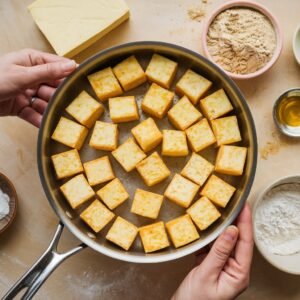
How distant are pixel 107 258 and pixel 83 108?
653 millimetres

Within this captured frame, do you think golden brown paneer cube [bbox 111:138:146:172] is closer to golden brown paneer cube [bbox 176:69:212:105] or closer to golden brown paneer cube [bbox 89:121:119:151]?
golden brown paneer cube [bbox 89:121:119:151]

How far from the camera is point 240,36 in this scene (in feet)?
5.84

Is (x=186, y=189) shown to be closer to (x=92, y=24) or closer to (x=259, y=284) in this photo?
(x=259, y=284)

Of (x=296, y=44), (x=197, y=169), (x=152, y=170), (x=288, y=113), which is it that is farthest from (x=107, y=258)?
(x=296, y=44)

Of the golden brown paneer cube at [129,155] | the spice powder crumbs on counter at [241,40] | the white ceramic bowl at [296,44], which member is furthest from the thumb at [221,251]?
the white ceramic bowl at [296,44]

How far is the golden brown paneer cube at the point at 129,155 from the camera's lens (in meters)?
1.75

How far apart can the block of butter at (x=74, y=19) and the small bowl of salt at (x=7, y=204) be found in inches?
23.5

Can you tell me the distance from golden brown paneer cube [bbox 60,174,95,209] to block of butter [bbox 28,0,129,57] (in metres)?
0.54

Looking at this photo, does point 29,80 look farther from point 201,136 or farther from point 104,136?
point 201,136

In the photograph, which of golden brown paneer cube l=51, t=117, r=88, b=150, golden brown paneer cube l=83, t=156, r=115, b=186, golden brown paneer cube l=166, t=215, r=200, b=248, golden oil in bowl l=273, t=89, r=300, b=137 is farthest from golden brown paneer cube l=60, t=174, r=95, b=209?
golden oil in bowl l=273, t=89, r=300, b=137

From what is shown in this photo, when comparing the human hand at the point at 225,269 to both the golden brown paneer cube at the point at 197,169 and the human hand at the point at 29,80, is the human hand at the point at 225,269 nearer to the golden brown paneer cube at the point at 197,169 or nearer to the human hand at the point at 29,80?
the golden brown paneer cube at the point at 197,169

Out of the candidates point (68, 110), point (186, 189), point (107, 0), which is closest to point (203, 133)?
point (186, 189)

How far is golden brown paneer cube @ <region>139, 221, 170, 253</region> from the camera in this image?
170cm

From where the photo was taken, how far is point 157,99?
1747mm
